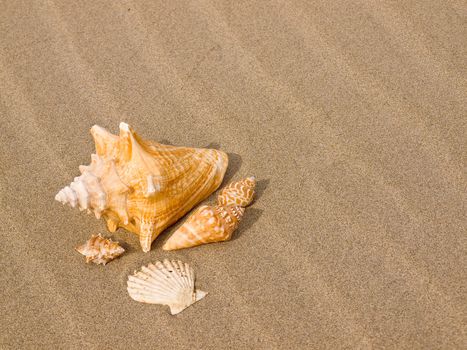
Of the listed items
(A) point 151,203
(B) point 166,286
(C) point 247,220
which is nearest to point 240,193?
(C) point 247,220

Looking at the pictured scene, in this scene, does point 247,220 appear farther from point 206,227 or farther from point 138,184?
point 138,184

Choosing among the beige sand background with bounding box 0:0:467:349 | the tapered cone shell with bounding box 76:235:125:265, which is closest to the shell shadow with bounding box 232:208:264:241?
the beige sand background with bounding box 0:0:467:349

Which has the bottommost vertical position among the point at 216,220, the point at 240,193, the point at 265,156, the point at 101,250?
the point at 101,250

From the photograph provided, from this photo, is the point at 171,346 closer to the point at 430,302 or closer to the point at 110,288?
the point at 110,288

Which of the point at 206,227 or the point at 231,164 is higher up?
the point at 231,164

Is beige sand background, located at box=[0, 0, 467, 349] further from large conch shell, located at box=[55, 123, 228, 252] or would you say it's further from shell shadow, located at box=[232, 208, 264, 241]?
large conch shell, located at box=[55, 123, 228, 252]

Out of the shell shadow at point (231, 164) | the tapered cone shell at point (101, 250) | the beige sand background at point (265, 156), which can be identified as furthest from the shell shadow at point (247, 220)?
the tapered cone shell at point (101, 250)

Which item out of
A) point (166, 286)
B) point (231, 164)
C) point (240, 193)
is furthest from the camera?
point (231, 164)
